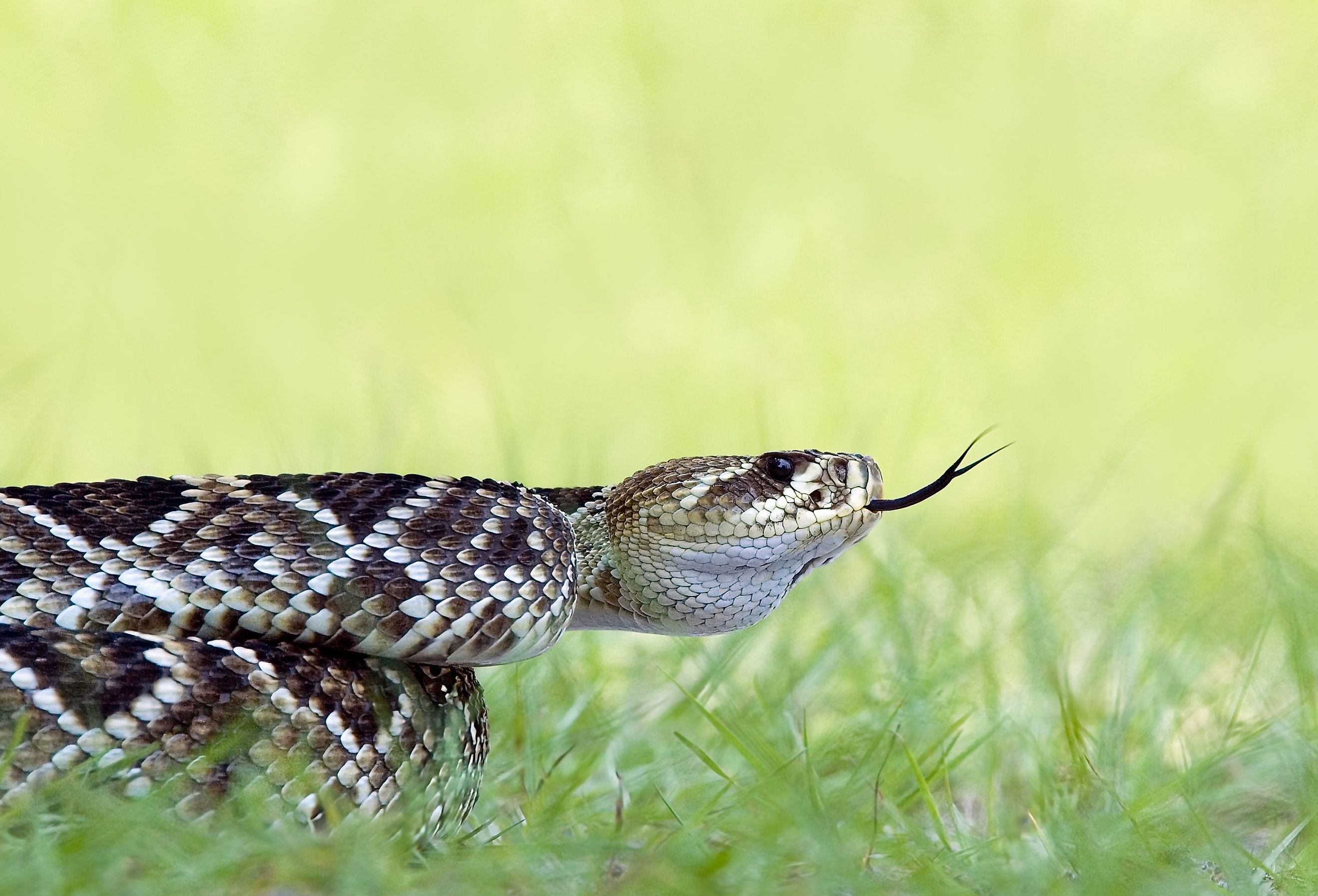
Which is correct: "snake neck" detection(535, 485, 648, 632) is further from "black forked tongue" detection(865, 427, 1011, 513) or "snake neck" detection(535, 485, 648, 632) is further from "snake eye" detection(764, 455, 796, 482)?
"black forked tongue" detection(865, 427, 1011, 513)

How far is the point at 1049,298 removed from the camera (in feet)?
31.5

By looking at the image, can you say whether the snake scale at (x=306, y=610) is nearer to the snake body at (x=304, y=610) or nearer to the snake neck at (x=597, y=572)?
the snake body at (x=304, y=610)

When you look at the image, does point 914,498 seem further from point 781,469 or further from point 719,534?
point 719,534

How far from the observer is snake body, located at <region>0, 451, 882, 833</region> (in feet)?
10.5

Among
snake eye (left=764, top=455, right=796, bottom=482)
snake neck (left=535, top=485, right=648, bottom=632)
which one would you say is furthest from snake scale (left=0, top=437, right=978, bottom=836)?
snake neck (left=535, top=485, right=648, bottom=632)

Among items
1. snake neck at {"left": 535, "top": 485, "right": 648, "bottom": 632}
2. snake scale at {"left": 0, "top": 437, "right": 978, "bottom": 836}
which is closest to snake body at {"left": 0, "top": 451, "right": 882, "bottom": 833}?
snake scale at {"left": 0, "top": 437, "right": 978, "bottom": 836}

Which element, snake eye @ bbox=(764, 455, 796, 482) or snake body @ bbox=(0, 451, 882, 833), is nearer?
snake body @ bbox=(0, 451, 882, 833)

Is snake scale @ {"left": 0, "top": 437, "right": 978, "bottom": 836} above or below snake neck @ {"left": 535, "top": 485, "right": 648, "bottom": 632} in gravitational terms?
above

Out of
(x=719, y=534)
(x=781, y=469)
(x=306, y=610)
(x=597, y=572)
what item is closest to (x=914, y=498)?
(x=781, y=469)

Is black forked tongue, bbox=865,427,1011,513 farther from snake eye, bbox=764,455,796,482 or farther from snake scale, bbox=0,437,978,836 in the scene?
snake eye, bbox=764,455,796,482

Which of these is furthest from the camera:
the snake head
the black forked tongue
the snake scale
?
the black forked tongue

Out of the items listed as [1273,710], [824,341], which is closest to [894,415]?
[824,341]

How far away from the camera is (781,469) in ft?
13.4

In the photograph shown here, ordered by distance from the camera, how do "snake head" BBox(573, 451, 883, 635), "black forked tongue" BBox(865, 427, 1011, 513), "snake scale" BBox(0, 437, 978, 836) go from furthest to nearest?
"black forked tongue" BBox(865, 427, 1011, 513), "snake head" BBox(573, 451, 883, 635), "snake scale" BBox(0, 437, 978, 836)
